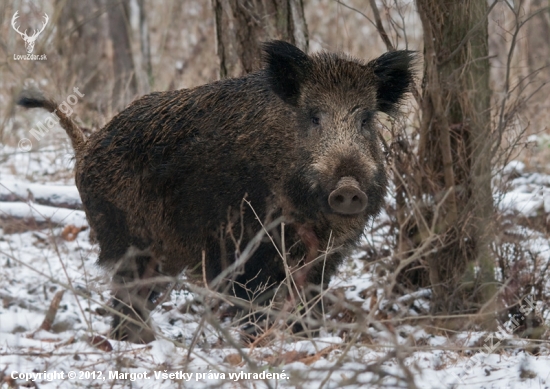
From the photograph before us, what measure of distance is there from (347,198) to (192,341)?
1.58m

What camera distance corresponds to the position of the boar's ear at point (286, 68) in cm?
467

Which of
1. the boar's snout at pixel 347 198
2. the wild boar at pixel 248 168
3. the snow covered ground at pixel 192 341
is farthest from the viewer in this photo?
the wild boar at pixel 248 168

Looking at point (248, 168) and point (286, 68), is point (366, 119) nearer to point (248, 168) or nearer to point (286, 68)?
point (286, 68)

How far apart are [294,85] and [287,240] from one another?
41.7 inches

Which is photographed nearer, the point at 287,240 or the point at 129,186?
the point at 287,240

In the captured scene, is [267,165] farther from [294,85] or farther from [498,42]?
[498,42]

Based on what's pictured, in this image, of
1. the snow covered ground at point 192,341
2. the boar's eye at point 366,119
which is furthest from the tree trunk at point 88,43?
the boar's eye at point 366,119

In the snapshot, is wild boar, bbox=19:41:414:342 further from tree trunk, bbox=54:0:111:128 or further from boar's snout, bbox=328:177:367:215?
tree trunk, bbox=54:0:111:128

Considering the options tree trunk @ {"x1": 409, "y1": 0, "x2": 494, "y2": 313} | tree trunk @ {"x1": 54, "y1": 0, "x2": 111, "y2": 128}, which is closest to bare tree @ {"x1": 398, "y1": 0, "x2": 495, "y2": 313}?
tree trunk @ {"x1": 409, "y1": 0, "x2": 494, "y2": 313}

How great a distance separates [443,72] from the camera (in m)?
5.23

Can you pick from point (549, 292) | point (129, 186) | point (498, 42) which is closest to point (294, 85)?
point (129, 186)

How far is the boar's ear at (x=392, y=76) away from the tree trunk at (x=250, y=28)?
1.46 metres

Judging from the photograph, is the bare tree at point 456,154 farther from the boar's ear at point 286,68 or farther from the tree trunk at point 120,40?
the tree trunk at point 120,40

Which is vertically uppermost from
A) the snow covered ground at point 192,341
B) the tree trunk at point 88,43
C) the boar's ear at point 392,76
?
the tree trunk at point 88,43
